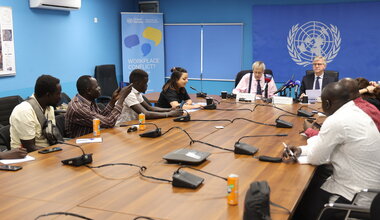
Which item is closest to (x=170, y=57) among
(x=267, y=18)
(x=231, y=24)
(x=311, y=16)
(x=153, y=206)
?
(x=231, y=24)

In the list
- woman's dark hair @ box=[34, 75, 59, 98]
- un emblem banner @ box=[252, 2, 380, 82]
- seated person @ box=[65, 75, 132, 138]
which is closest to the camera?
woman's dark hair @ box=[34, 75, 59, 98]

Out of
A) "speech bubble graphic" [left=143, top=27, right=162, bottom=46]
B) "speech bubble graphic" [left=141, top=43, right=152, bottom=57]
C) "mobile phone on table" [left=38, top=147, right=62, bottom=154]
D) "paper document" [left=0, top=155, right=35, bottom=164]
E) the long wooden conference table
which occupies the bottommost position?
the long wooden conference table

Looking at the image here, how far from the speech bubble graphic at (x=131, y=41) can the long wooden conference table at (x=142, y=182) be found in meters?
5.01

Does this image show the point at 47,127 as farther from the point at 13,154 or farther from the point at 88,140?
the point at 13,154

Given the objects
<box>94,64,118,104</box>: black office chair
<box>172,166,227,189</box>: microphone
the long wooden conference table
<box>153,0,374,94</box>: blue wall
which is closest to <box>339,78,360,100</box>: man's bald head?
the long wooden conference table

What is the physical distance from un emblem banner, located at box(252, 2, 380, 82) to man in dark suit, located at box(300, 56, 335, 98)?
5.15ft

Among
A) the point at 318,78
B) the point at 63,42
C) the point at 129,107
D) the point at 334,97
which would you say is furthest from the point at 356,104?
the point at 63,42

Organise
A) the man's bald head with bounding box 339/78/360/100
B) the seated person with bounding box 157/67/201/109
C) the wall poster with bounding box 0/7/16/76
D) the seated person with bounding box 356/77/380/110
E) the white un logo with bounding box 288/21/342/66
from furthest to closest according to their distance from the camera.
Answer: the white un logo with bounding box 288/21/342/66 → the wall poster with bounding box 0/7/16/76 → the seated person with bounding box 157/67/201/109 → the seated person with bounding box 356/77/380/110 → the man's bald head with bounding box 339/78/360/100

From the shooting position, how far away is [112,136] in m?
3.62

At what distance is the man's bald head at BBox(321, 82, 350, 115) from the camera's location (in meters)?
2.71

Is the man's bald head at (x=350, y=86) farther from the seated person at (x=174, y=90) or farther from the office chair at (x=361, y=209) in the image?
the seated person at (x=174, y=90)

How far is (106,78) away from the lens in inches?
307

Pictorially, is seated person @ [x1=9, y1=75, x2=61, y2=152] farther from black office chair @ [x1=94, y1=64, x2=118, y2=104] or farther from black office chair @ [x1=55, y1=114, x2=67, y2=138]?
black office chair @ [x1=94, y1=64, x2=118, y2=104]

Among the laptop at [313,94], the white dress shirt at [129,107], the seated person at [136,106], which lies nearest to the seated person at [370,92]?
the laptop at [313,94]
